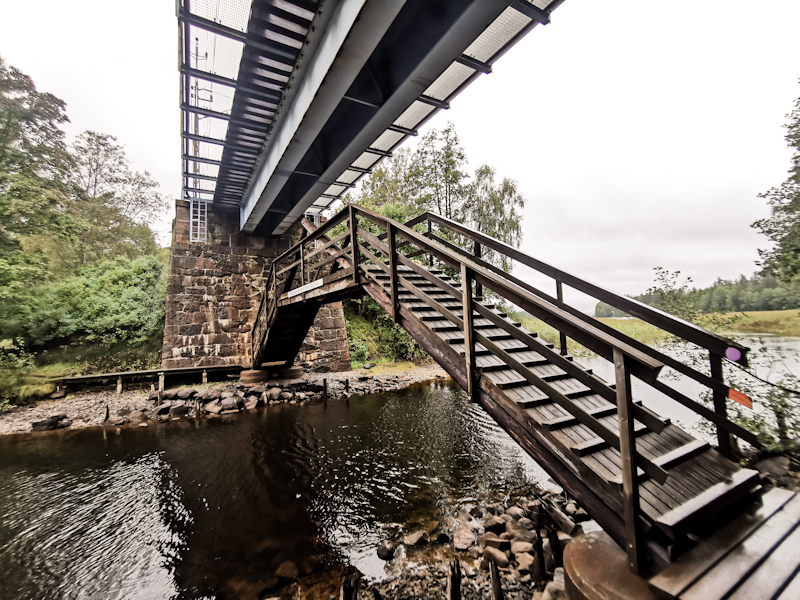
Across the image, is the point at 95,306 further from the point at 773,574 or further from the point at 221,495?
the point at 773,574

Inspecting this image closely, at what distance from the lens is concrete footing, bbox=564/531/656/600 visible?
1.58 metres

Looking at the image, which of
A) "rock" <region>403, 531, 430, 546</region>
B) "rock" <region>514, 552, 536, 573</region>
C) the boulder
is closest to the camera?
"rock" <region>514, 552, 536, 573</region>

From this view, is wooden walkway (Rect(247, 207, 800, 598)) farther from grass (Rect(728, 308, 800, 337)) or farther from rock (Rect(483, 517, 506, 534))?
grass (Rect(728, 308, 800, 337))

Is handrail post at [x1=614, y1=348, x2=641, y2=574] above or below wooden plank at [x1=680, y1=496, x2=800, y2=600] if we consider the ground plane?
above

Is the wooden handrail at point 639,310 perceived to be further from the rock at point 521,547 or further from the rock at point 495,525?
the rock at point 495,525

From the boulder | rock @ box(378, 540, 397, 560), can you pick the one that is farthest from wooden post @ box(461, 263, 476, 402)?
the boulder

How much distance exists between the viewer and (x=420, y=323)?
11.4 feet

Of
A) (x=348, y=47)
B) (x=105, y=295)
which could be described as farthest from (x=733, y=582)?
(x=105, y=295)

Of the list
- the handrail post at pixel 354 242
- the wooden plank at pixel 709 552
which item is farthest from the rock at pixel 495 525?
the handrail post at pixel 354 242

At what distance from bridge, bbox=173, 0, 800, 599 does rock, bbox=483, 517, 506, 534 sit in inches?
50.0

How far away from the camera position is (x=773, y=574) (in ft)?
5.11

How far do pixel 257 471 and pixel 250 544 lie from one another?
5.41ft

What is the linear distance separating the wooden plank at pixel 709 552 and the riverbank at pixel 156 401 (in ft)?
25.8

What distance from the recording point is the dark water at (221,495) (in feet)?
9.44
